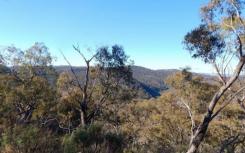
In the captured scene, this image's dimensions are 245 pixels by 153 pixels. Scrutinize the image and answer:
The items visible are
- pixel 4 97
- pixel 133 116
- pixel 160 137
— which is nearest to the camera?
pixel 4 97

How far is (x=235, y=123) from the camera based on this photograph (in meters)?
29.3

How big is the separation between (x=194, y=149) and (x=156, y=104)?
24.3 m

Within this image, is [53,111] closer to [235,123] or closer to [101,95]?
[101,95]

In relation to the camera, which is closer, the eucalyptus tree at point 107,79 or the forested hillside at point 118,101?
the forested hillside at point 118,101

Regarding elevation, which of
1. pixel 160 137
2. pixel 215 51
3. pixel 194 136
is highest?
pixel 215 51

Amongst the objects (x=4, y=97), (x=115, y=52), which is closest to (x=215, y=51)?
(x=115, y=52)

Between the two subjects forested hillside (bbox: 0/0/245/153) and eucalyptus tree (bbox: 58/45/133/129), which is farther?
eucalyptus tree (bbox: 58/45/133/129)

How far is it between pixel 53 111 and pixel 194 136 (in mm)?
21152

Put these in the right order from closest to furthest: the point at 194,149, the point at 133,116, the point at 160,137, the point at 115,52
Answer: the point at 194,149 < the point at 115,52 < the point at 160,137 < the point at 133,116

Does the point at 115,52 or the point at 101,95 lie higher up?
the point at 115,52

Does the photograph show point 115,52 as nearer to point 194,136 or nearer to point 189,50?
point 189,50

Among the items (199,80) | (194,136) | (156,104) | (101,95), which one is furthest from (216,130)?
(194,136)

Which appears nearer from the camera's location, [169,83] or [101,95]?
[101,95]

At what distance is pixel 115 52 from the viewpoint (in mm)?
23328
